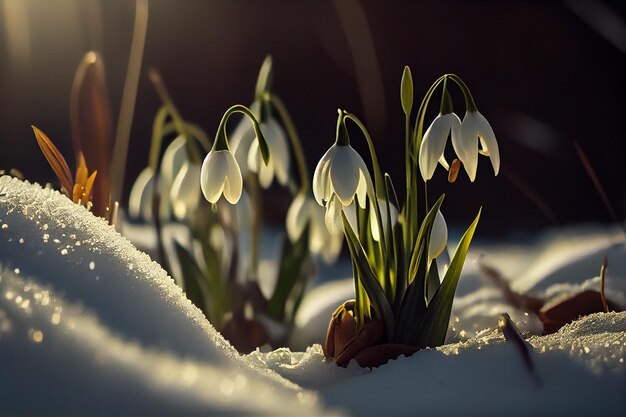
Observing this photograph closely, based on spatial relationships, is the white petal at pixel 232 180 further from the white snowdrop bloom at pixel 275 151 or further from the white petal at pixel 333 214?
the white snowdrop bloom at pixel 275 151

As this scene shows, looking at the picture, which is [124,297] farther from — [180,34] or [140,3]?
[180,34]

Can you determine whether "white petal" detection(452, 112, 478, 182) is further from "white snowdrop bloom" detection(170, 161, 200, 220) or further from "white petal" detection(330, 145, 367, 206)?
"white snowdrop bloom" detection(170, 161, 200, 220)

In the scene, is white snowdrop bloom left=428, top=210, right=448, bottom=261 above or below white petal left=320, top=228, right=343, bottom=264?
below

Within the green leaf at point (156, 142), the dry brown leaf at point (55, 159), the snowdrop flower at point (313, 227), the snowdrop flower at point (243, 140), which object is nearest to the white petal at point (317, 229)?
the snowdrop flower at point (313, 227)

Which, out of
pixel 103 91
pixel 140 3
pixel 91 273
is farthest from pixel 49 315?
pixel 140 3

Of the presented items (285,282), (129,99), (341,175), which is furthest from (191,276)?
(341,175)

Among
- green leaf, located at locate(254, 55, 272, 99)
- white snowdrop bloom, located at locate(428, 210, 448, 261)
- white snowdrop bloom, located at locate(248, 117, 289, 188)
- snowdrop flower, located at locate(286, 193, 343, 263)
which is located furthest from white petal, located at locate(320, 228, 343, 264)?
white snowdrop bloom, located at locate(428, 210, 448, 261)

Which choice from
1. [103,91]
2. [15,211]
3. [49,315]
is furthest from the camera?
[103,91]
